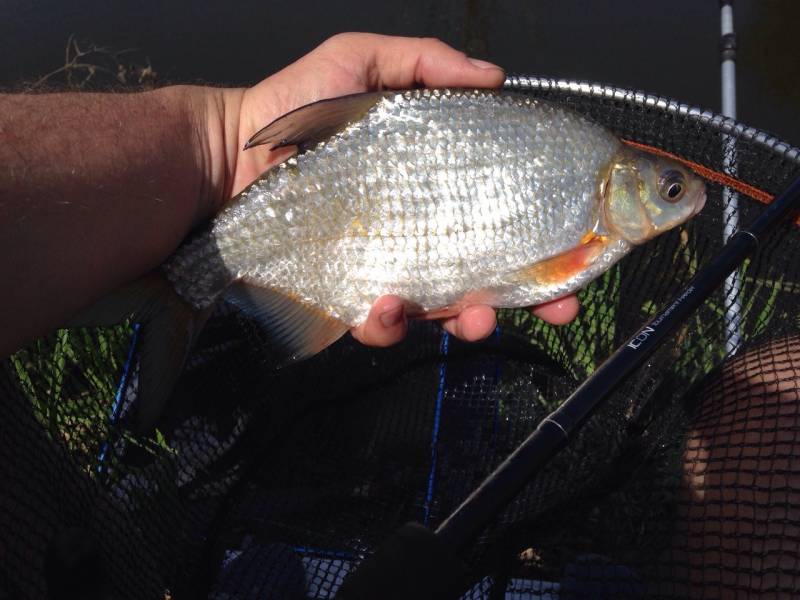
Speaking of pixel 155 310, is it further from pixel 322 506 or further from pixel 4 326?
pixel 322 506

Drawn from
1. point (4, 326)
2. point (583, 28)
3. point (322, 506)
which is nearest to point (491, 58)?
point (583, 28)

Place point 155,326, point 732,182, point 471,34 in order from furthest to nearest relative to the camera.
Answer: point 471,34
point 732,182
point 155,326

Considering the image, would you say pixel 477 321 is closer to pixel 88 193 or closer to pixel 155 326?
pixel 155 326

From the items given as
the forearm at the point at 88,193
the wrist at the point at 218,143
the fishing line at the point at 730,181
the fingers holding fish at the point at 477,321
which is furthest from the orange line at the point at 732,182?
the forearm at the point at 88,193

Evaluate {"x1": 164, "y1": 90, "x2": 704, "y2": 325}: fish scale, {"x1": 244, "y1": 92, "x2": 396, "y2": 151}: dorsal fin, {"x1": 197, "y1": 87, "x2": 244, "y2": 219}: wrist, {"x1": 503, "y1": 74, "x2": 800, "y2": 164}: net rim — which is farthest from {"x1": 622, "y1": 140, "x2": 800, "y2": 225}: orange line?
{"x1": 197, "y1": 87, "x2": 244, "y2": 219}: wrist

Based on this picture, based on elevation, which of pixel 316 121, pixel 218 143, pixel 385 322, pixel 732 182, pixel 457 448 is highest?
pixel 732 182

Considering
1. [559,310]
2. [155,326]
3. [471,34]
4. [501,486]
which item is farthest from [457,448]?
[471,34]
